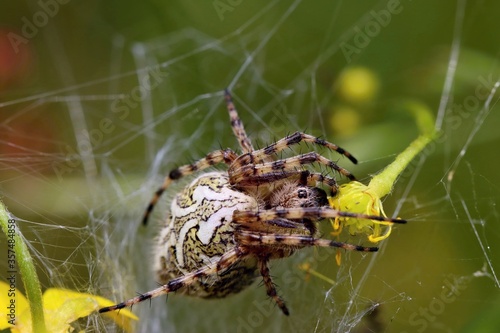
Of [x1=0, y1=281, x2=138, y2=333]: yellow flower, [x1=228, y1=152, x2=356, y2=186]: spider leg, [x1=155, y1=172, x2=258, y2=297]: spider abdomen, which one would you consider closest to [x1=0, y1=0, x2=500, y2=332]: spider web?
[x1=0, y1=281, x2=138, y2=333]: yellow flower

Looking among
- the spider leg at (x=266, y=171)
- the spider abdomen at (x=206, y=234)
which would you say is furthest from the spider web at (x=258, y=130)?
the spider abdomen at (x=206, y=234)

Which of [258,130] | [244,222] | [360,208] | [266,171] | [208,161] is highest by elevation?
[258,130]

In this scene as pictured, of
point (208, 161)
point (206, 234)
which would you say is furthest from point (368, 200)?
point (208, 161)

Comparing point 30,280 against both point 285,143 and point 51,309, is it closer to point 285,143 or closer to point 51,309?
point 51,309

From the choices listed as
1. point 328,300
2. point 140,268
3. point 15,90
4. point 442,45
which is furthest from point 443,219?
point 15,90

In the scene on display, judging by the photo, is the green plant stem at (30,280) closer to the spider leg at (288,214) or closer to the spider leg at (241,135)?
the spider leg at (288,214)
